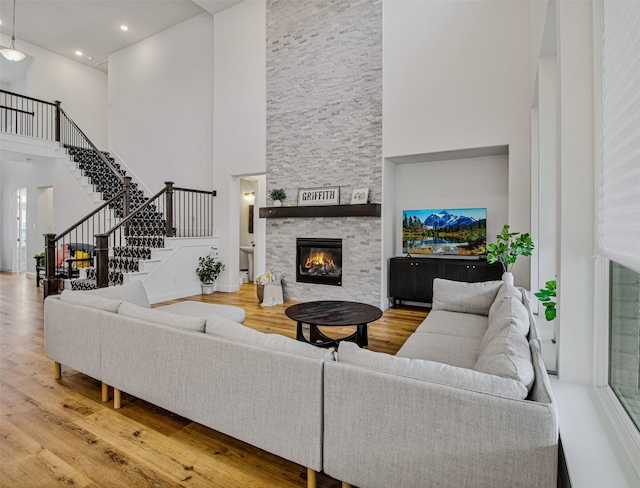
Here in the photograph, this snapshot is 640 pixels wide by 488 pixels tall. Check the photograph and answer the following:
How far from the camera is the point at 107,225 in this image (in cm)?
787

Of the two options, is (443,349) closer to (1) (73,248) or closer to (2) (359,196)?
(2) (359,196)

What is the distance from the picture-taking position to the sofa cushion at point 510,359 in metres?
1.35

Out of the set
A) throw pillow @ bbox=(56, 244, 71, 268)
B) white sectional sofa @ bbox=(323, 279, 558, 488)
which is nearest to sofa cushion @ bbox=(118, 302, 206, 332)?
white sectional sofa @ bbox=(323, 279, 558, 488)

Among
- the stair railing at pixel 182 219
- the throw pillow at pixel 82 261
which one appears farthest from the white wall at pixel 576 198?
the throw pillow at pixel 82 261

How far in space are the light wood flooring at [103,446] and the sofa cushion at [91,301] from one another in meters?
0.69

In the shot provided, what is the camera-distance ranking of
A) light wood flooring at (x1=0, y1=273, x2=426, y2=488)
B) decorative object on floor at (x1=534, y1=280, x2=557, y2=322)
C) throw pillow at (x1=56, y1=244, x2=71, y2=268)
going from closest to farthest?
1. light wood flooring at (x1=0, y1=273, x2=426, y2=488)
2. decorative object on floor at (x1=534, y1=280, x2=557, y2=322)
3. throw pillow at (x1=56, y1=244, x2=71, y2=268)

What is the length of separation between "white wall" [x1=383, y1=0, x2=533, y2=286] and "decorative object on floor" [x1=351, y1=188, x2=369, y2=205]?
66cm

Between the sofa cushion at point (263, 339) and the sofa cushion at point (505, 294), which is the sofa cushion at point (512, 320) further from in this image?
the sofa cushion at point (263, 339)

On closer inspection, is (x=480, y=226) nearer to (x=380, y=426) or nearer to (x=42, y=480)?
(x=380, y=426)

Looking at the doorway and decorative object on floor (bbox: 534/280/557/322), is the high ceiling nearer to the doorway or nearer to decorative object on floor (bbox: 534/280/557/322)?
the doorway

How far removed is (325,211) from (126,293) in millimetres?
3300

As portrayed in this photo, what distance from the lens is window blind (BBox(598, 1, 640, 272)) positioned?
4.09 ft

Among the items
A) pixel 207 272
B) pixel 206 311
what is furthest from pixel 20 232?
pixel 206 311

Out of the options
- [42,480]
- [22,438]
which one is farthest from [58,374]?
[42,480]
